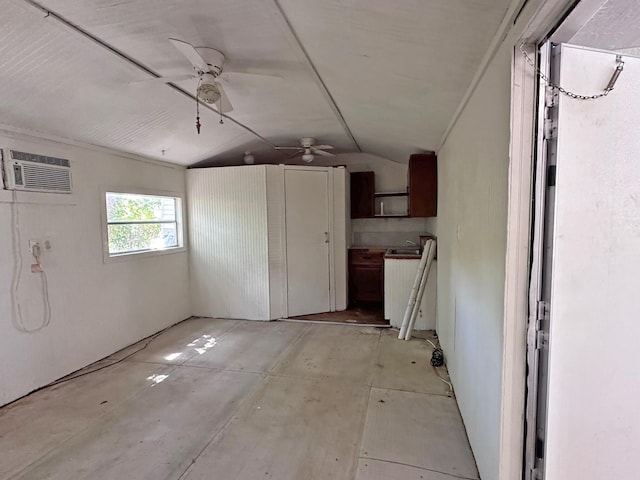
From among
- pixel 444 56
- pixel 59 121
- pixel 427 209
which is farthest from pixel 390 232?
pixel 59 121

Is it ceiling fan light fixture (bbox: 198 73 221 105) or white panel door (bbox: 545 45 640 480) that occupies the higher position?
ceiling fan light fixture (bbox: 198 73 221 105)

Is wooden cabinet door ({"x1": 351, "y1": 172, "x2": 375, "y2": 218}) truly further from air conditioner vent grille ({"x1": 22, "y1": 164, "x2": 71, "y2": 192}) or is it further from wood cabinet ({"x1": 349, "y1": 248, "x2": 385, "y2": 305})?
air conditioner vent grille ({"x1": 22, "y1": 164, "x2": 71, "y2": 192})

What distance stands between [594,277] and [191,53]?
2124mm

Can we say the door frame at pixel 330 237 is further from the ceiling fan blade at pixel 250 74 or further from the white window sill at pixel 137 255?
the ceiling fan blade at pixel 250 74

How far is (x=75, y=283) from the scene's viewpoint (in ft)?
10.3

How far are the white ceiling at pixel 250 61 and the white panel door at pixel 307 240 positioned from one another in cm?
131

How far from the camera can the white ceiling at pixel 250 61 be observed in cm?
150

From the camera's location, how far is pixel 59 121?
2.70m

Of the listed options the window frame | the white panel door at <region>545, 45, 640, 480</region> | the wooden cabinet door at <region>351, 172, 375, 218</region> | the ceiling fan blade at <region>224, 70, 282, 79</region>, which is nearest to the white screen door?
the white panel door at <region>545, 45, 640, 480</region>

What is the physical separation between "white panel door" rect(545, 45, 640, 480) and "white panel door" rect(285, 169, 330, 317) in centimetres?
359

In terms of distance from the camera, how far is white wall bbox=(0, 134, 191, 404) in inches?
103

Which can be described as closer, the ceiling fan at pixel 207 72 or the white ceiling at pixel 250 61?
the white ceiling at pixel 250 61

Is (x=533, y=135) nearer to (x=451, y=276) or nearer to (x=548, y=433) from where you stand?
(x=548, y=433)

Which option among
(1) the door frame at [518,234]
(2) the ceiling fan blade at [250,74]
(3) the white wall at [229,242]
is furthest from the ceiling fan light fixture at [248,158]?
(1) the door frame at [518,234]
